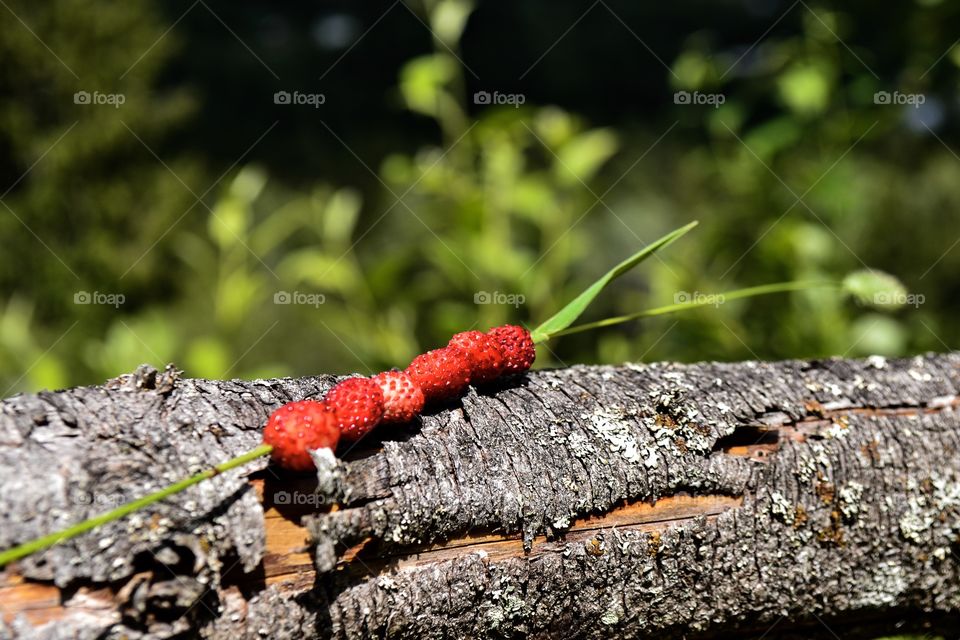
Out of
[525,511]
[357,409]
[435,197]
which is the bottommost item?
[525,511]

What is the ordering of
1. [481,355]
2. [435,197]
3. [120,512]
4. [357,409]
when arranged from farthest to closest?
[435,197] < [481,355] < [357,409] < [120,512]

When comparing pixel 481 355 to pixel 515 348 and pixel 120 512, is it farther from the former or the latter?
pixel 120 512

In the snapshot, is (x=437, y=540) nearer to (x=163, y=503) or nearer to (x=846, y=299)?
(x=163, y=503)

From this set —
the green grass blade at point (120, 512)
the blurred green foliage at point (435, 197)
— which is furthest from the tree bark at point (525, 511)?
the blurred green foliage at point (435, 197)

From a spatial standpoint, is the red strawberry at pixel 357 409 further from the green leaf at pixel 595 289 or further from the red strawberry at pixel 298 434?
the green leaf at pixel 595 289

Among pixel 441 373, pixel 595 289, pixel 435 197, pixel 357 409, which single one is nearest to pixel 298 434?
pixel 357 409

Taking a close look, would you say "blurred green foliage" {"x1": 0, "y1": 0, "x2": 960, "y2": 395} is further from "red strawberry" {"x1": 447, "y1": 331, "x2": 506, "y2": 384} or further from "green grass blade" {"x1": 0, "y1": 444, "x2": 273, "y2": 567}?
"green grass blade" {"x1": 0, "y1": 444, "x2": 273, "y2": 567}

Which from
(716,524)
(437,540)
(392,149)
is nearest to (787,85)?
(716,524)
